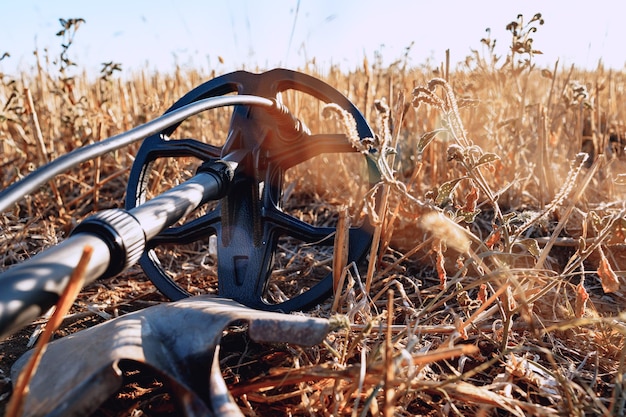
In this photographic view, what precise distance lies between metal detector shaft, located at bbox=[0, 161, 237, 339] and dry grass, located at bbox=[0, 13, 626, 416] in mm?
385

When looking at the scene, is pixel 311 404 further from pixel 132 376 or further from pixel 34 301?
pixel 34 301

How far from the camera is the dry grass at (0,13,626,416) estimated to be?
110cm

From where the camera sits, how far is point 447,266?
201 cm

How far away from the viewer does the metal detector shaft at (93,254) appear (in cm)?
79

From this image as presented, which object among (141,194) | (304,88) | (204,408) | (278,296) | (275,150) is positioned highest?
(304,88)

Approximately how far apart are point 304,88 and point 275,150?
203 millimetres

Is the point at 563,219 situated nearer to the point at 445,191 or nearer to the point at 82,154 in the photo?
the point at 445,191

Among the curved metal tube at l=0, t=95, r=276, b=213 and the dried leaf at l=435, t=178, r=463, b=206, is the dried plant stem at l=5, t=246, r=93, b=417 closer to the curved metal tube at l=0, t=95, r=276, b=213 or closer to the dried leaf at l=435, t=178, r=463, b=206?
the curved metal tube at l=0, t=95, r=276, b=213

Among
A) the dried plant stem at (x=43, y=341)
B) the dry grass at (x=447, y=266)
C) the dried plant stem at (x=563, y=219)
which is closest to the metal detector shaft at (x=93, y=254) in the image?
the dried plant stem at (x=43, y=341)

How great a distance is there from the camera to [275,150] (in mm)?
1630

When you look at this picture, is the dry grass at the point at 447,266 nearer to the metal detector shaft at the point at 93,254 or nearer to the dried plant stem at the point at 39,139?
the dried plant stem at the point at 39,139

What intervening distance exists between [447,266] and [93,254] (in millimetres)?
1410

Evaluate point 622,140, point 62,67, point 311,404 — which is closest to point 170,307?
point 311,404

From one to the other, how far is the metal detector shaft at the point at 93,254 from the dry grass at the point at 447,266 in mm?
385
